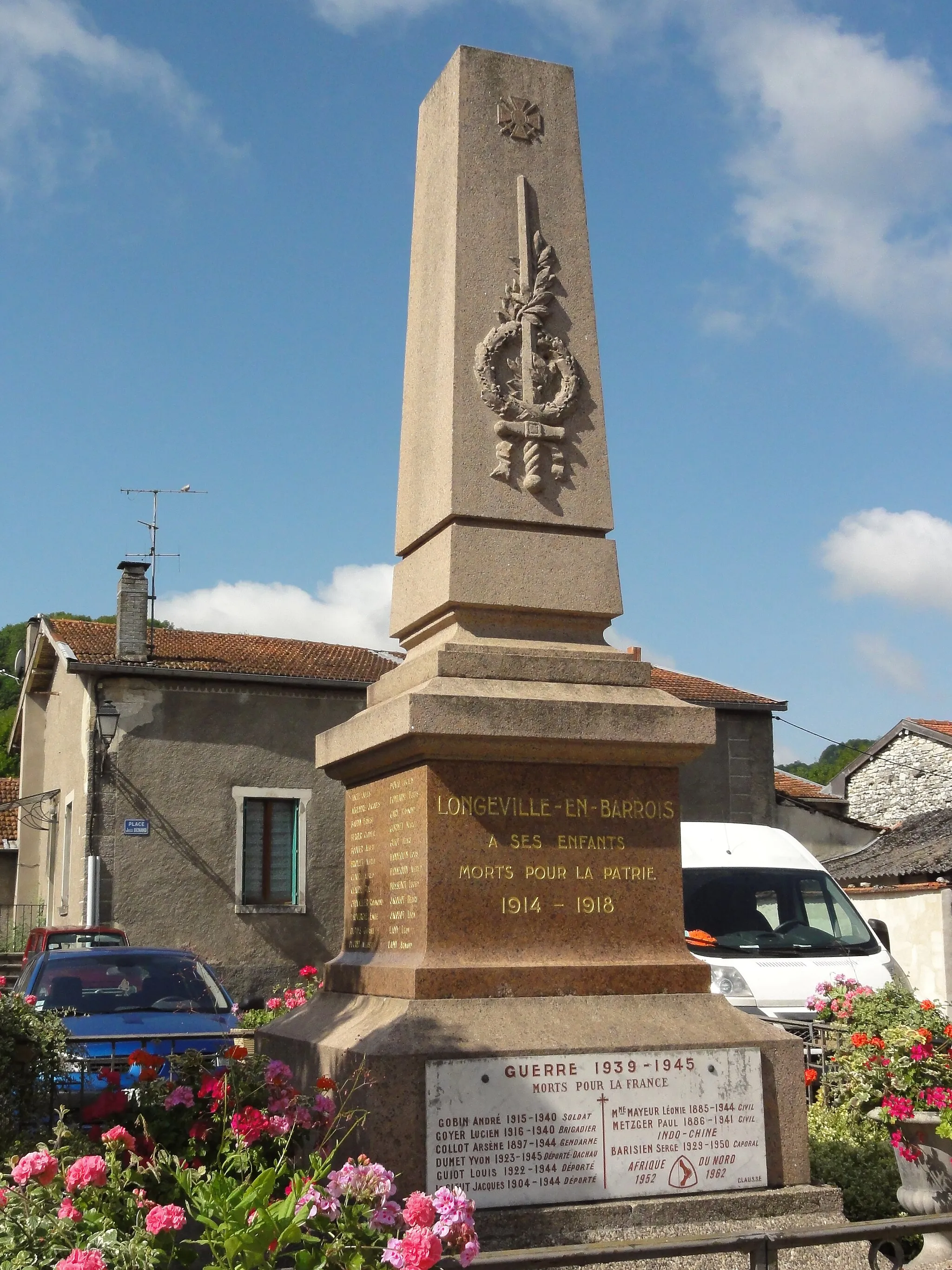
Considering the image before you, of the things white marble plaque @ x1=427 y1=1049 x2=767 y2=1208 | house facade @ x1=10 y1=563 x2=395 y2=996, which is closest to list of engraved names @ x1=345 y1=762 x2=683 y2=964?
white marble plaque @ x1=427 y1=1049 x2=767 y2=1208

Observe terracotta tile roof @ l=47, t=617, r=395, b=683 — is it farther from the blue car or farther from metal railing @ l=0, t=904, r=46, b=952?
the blue car

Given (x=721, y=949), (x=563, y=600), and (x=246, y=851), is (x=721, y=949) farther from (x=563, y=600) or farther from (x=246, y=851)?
(x=246, y=851)

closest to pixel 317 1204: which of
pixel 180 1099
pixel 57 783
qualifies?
pixel 180 1099

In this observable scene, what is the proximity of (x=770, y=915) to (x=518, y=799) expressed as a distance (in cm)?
492

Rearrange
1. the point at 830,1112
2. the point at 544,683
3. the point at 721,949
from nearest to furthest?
the point at 544,683 < the point at 830,1112 < the point at 721,949

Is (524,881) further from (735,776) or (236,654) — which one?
(735,776)

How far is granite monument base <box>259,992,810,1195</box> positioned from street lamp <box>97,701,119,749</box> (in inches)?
592

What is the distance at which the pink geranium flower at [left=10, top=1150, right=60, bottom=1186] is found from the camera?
3.31 metres

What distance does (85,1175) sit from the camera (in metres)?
3.28

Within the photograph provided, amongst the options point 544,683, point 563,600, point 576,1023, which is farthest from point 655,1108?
point 563,600

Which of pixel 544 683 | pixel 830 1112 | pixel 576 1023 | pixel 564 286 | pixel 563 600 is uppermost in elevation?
pixel 564 286

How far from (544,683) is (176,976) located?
5.69 metres

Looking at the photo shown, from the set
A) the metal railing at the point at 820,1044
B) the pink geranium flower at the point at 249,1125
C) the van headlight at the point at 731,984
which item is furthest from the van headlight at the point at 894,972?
the pink geranium flower at the point at 249,1125

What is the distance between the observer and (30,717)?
1069 inches
